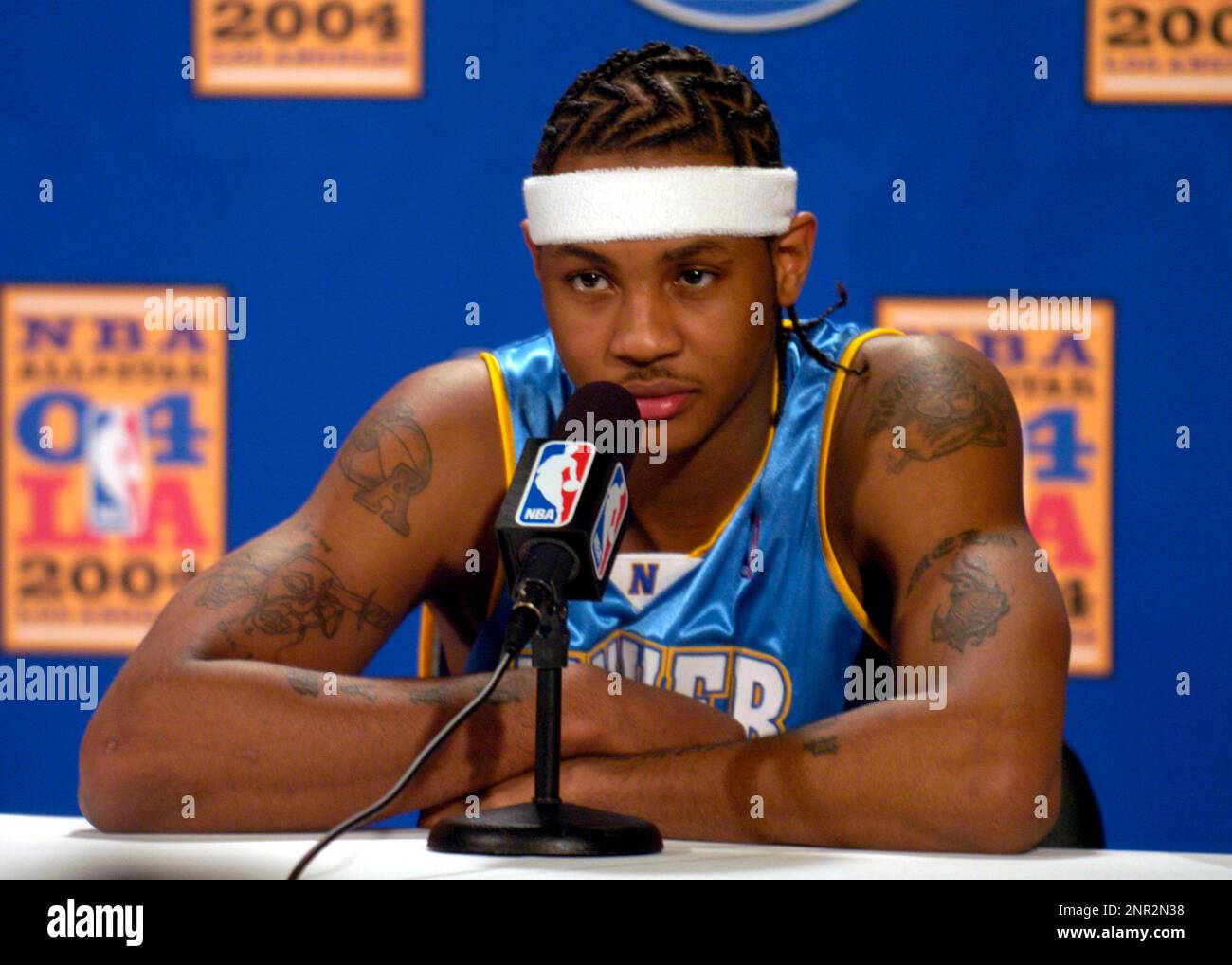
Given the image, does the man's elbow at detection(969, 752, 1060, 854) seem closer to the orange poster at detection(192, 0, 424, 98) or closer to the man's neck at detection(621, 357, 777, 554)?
the man's neck at detection(621, 357, 777, 554)

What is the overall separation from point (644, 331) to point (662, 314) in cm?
3

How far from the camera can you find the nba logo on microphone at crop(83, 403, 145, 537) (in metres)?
2.28

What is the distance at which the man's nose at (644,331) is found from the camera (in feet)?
4.75

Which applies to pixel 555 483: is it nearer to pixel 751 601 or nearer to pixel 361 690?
pixel 361 690

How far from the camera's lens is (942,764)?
1.20 meters

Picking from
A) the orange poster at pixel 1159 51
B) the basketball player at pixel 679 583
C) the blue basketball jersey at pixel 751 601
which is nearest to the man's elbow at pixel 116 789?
the basketball player at pixel 679 583

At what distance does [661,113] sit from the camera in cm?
150

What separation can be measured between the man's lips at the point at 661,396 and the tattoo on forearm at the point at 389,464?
236 mm

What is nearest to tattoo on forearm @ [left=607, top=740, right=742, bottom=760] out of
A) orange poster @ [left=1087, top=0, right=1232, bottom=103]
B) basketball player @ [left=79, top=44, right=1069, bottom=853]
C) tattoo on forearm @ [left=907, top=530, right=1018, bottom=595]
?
basketball player @ [left=79, top=44, right=1069, bottom=853]

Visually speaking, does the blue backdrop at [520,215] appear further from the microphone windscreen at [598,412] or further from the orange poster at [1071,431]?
the microphone windscreen at [598,412]

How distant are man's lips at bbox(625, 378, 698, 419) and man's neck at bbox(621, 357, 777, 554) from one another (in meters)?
0.11
